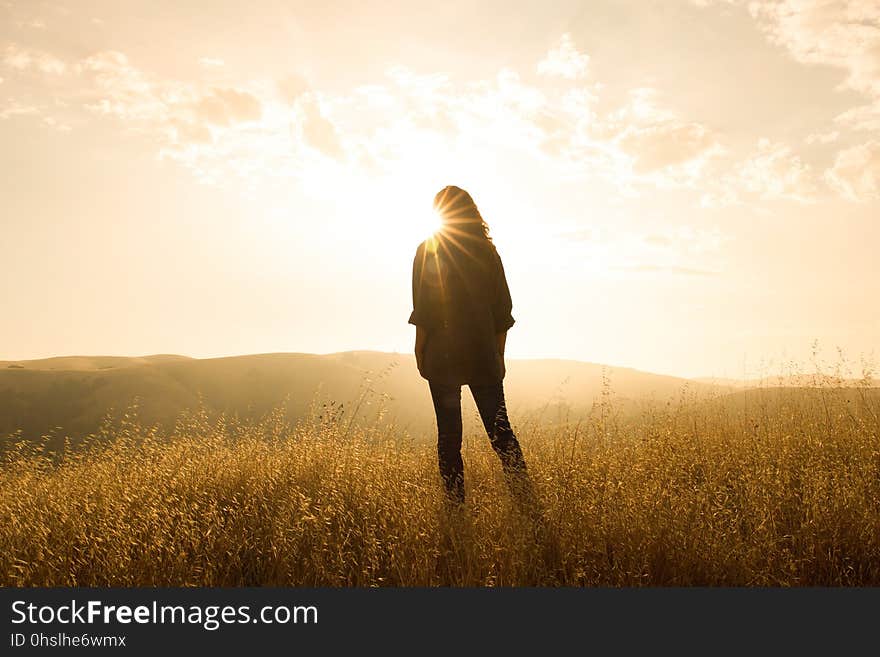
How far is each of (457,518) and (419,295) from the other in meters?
1.62

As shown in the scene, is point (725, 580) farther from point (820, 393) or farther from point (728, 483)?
point (820, 393)

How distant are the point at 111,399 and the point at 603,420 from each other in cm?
4501

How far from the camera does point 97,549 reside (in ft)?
10.2

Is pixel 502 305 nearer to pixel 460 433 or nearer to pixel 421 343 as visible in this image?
pixel 421 343

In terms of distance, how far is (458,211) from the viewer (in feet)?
14.1

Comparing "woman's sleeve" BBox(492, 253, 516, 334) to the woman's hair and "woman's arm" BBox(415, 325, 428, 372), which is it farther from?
"woman's arm" BBox(415, 325, 428, 372)

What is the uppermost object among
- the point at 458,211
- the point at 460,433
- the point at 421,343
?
the point at 458,211

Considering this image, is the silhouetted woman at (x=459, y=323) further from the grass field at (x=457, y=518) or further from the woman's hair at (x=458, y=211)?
the grass field at (x=457, y=518)

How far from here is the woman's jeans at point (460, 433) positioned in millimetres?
3760

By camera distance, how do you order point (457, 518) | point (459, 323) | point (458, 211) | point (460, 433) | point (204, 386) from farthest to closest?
point (204, 386), point (458, 211), point (459, 323), point (460, 433), point (457, 518)

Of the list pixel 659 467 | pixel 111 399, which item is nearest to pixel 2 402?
pixel 111 399

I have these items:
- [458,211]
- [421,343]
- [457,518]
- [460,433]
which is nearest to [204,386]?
[421,343]

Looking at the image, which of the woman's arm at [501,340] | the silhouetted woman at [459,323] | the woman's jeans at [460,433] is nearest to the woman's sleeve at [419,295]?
the silhouetted woman at [459,323]

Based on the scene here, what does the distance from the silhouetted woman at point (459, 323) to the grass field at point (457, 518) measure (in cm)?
39
